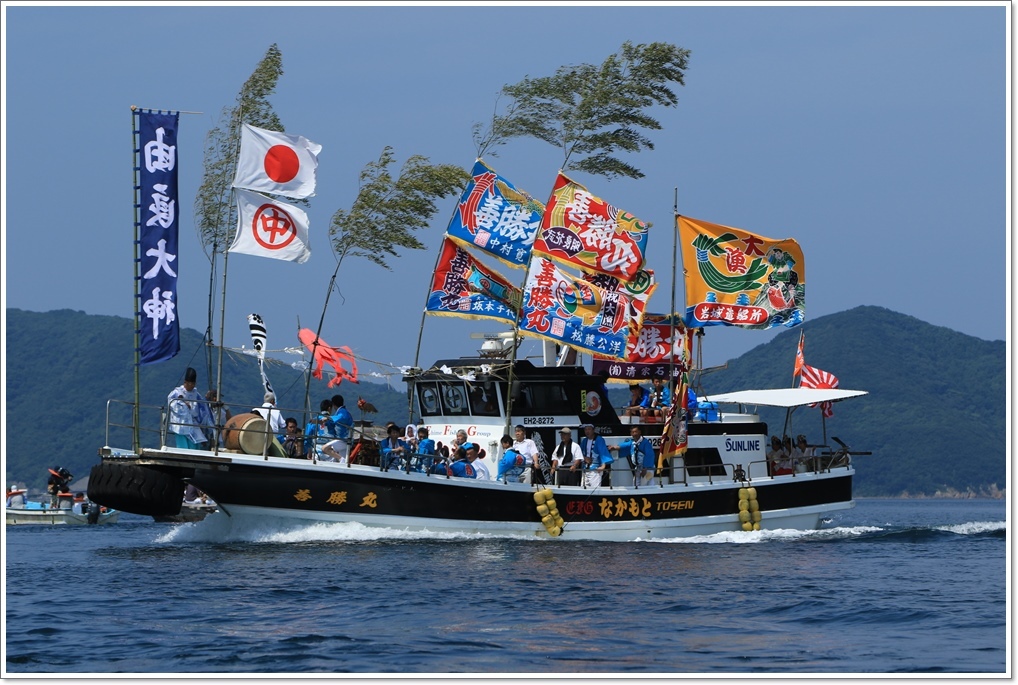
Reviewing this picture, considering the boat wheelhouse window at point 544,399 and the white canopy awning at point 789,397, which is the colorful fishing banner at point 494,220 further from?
the white canopy awning at point 789,397

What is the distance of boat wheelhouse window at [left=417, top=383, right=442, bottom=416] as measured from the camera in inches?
1293

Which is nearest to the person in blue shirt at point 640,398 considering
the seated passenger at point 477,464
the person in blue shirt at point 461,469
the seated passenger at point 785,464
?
the seated passenger at point 785,464

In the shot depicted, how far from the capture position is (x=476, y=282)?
32.1 metres

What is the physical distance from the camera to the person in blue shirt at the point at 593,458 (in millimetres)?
30625

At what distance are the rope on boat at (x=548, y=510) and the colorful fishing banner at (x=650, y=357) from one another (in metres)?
4.51

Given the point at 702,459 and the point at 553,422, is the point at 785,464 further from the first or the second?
the point at 553,422

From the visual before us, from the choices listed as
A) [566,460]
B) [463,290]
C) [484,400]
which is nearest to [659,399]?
[566,460]

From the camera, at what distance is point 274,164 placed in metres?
29.4

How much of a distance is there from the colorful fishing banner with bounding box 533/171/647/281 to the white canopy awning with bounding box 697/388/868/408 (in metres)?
5.53

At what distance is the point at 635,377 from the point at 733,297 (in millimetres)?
3620

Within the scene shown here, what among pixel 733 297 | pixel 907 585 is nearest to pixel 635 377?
pixel 733 297

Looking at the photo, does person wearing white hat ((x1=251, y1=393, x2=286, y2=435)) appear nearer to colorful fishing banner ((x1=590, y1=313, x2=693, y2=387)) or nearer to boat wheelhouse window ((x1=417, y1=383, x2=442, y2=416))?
boat wheelhouse window ((x1=417, y1=383, x2=442, y2=416))

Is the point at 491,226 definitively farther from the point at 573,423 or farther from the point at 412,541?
the point at 412,541


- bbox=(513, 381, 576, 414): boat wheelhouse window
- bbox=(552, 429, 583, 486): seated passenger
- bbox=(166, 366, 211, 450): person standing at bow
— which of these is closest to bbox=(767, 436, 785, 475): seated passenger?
bbox=(513, 381, 576, 414): boat wheelhouse window
